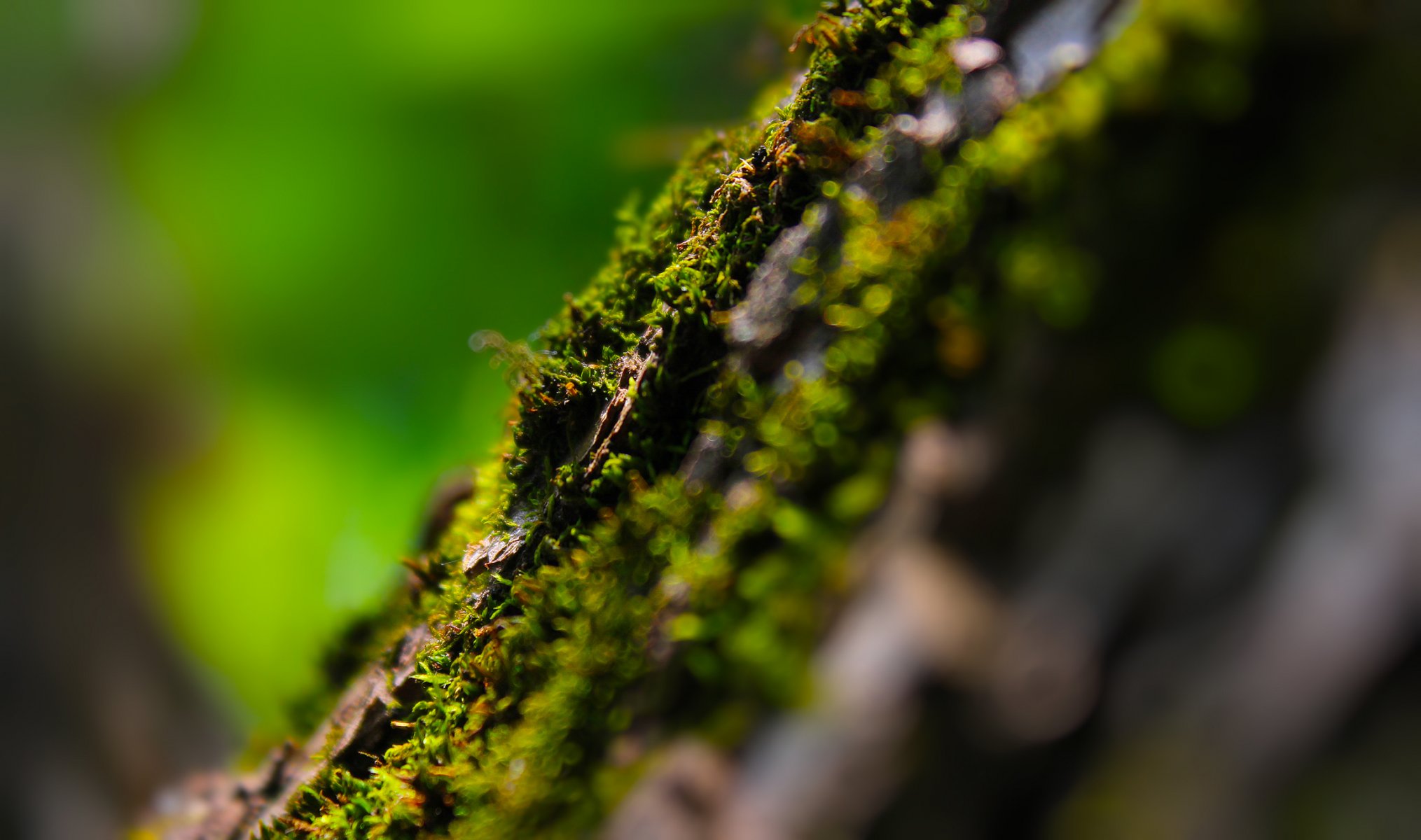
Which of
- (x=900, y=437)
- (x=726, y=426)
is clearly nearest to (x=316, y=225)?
(x=726, y=426)

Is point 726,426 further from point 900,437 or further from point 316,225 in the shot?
point 316,225

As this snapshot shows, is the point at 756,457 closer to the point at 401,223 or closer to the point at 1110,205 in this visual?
the point at 1110,205

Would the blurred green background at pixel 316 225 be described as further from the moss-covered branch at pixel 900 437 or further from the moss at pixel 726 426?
the moss-covered branch at pixel 900 437

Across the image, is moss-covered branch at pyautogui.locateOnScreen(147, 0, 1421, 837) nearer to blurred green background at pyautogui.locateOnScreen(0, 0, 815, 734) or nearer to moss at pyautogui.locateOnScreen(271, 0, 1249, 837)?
moss at pyautogui.locateOnScreen(271, 0, 1249, 837)

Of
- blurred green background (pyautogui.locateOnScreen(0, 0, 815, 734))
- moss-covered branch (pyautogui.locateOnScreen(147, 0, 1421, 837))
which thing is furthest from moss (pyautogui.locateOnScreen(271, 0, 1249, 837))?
blurred green background (pyautogui.locateOnScreen(0, 0, 815, 734))

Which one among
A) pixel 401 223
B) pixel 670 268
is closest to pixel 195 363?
pixel 401 223
